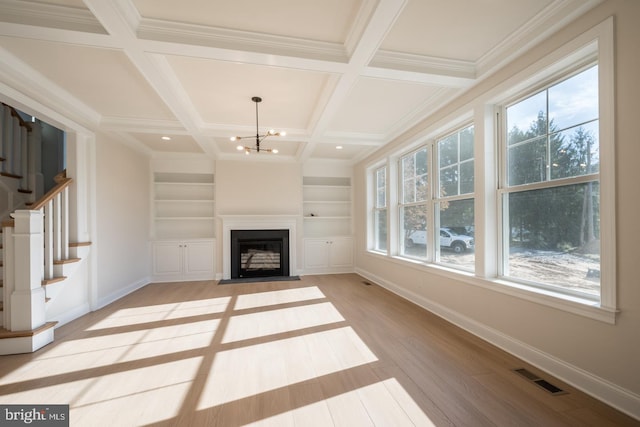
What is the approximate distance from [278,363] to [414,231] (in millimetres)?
2882

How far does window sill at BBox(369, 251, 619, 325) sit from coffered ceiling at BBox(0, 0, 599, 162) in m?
1.98

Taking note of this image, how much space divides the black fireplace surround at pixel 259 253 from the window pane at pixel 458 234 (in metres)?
3.38

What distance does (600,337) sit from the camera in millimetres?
1711

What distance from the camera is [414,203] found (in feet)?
13.5

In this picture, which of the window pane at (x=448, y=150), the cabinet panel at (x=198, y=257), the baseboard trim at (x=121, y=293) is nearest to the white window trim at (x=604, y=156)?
the window pane at (x=448, y=150)

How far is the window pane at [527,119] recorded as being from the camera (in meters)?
2.23

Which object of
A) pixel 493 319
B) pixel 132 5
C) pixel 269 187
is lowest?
pixel 493 319

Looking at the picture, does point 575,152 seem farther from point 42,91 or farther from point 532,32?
point 42,91

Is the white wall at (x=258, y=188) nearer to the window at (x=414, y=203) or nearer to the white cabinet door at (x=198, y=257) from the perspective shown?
the white cabinet door at (x=198, y=257)

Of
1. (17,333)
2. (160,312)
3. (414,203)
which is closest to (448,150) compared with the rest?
(414,203)

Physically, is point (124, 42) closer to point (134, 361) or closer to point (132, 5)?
point (132, 5)

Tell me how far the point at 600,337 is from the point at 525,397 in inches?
24.6

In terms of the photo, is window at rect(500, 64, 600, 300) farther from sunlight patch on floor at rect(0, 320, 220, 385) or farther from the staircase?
the staircase

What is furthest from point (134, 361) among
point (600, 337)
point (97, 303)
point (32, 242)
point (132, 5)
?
point (600, 337)
